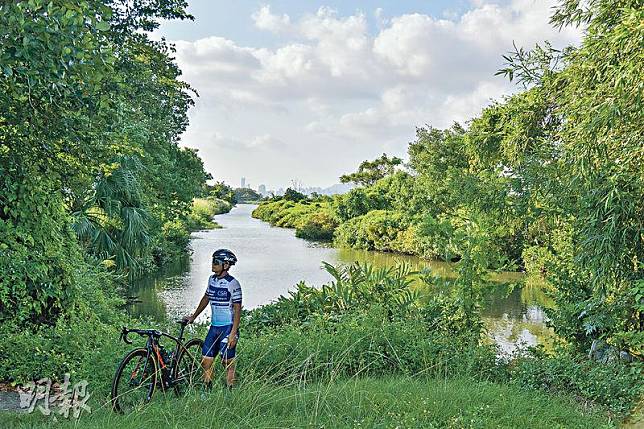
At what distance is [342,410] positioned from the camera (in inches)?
158

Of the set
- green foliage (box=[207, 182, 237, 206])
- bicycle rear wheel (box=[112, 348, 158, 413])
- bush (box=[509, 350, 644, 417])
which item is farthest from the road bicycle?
green foliage (box=[207, 182, 237, 206])

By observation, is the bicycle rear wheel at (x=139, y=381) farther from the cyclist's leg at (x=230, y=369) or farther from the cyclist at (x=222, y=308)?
the cyclist's leg at (x=230, y=369)

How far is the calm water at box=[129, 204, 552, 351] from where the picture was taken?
1334 cm

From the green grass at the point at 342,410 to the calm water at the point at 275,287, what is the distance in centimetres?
325

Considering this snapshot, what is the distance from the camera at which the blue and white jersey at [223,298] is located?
4812 millimetres

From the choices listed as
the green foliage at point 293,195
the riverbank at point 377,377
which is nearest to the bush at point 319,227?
the green foliage at point 293,195

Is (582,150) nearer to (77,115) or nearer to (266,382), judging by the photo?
(266,382)

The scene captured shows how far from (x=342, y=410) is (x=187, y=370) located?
1.51m

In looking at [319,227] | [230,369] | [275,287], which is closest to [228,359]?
[230,369]

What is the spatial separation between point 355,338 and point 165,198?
1188cm

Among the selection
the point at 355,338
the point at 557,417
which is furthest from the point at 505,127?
the point at 557,417

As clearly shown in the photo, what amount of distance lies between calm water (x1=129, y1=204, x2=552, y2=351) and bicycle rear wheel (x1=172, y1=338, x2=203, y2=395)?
384 cm

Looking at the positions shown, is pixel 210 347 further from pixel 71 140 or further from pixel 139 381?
pixel 71 140

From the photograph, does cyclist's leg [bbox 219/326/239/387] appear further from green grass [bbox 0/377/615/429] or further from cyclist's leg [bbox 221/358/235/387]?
green grass [bbox 0/377/615/429]
